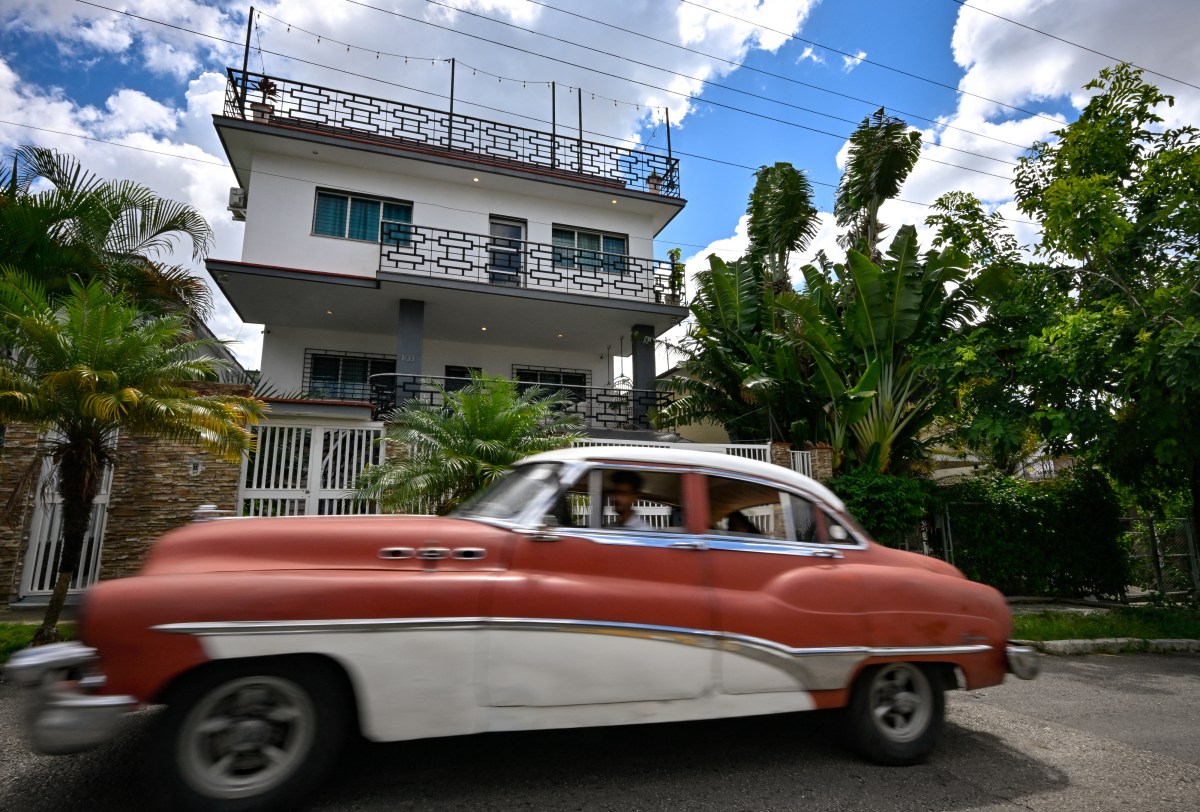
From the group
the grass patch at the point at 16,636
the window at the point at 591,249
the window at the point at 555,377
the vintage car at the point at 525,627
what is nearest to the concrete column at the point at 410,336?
the window at the point at 555,377

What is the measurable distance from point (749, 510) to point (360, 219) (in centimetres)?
1437

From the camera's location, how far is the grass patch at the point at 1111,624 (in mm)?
8117

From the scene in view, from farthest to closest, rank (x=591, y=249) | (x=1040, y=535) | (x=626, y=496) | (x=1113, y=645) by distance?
(x=591, y=249) → (x=1040, y=535) → (x=1113, y=645) → (x=626, y=496)

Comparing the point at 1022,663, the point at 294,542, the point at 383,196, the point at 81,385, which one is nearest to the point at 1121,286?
the point at 1022,663

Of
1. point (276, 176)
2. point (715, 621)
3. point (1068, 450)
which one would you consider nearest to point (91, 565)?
point (715, 621)

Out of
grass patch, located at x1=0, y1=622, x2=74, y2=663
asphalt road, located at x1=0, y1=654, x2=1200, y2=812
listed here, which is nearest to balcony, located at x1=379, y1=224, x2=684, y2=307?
grass patch, located at x1=0, y1=622, x2=74, y2=663

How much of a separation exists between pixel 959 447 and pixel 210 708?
14.4 meters

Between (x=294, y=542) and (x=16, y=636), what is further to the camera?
(x=16, y=636)

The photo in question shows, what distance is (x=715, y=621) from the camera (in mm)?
3500

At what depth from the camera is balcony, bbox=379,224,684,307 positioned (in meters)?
15.1

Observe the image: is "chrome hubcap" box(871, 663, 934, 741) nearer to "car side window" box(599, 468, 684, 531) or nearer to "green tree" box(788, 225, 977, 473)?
"car side window" box(599, 468, 684, 531)

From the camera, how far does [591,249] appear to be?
17188mm

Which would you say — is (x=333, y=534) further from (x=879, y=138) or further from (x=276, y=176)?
(x=879, y=138)

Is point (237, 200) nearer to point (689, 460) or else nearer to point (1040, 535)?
point (689, 460)
